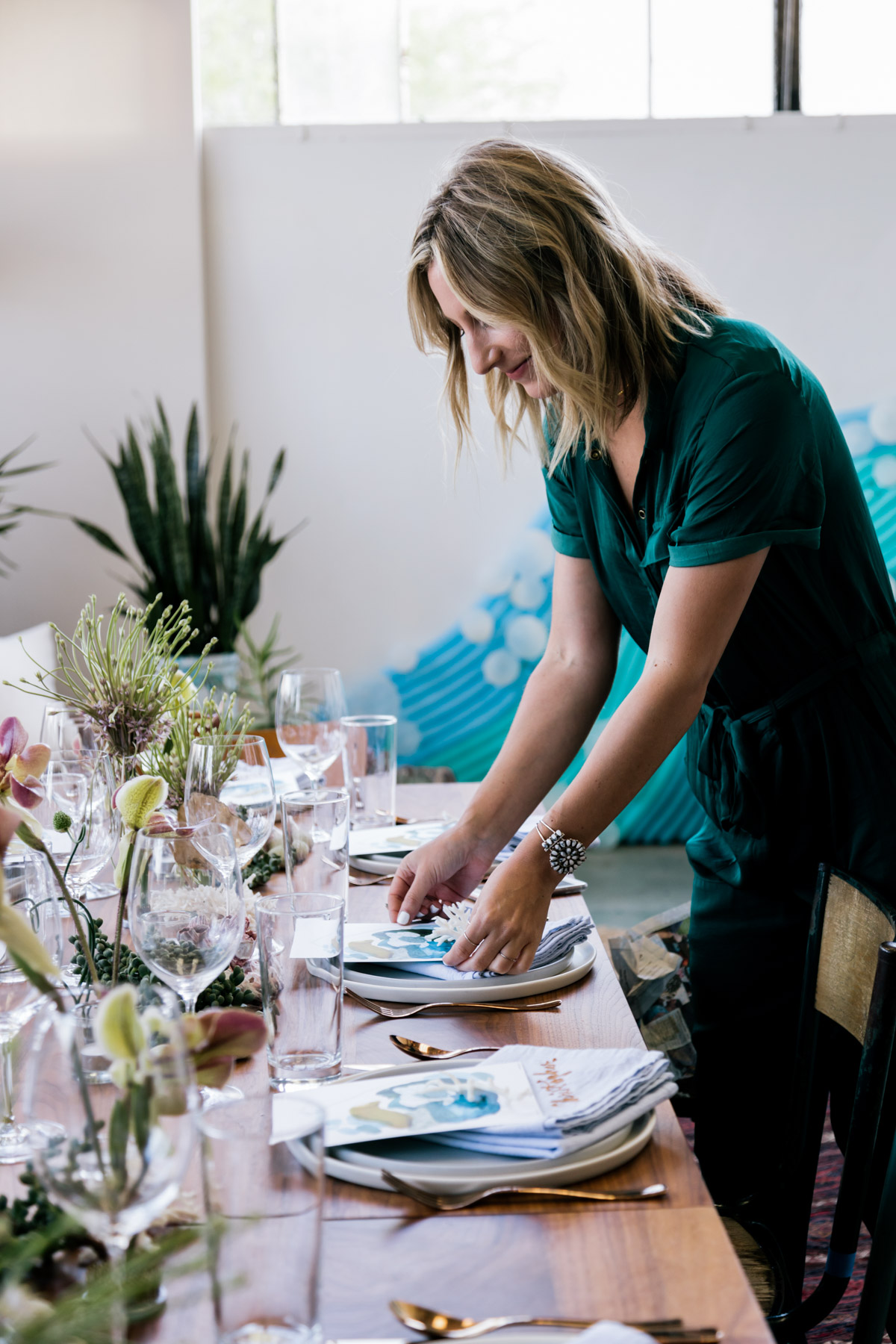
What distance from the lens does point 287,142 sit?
13.8ft

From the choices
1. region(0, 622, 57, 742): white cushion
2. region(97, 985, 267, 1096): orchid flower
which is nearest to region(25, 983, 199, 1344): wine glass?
region(97, 985, 267, 1096): orchid flower

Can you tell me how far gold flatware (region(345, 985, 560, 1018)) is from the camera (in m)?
1.09

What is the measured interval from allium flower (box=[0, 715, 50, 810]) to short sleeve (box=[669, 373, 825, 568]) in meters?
0.69

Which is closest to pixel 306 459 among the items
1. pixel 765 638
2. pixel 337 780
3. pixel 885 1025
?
pixel 337 780

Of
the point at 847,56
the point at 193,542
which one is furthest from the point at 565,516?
the point at 847,56

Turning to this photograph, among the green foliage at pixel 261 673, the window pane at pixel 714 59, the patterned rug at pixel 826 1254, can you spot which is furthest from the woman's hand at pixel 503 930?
the window pane at pixel 714 59

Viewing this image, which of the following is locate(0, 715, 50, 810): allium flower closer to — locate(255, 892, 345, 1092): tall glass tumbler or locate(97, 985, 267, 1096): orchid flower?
locate(255, 892, 345, 1092): tall glass tumbler

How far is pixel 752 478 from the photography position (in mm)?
1293

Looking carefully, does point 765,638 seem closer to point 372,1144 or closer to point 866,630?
point 866,630

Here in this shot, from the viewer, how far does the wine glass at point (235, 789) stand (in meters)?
1.25

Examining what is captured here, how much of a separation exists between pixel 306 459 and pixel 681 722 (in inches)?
128

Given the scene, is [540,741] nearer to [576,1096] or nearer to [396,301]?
[576,1096]

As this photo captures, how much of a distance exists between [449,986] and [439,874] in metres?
0.23

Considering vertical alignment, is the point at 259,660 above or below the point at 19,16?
below
